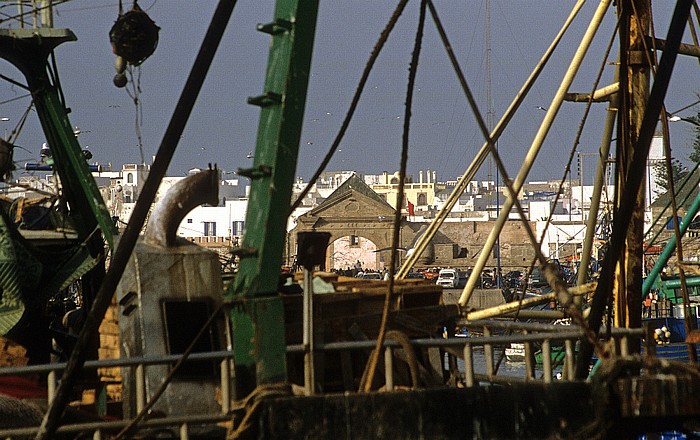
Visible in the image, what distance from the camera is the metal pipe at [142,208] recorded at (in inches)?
323

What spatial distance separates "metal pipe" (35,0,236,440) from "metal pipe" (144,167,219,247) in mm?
2799

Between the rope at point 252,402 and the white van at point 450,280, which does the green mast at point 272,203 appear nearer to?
the rope at point 252,402

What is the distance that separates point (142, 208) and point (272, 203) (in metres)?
1.05

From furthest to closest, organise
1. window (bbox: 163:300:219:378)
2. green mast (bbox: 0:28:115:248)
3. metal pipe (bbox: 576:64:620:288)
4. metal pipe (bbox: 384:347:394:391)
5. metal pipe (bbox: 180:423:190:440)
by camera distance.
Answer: metal pipe (bbox: 576:64:620:288) < green mast (bbox: 0:28:115:248) < window (bbox: 163:300:219:378) < metal pipe (bbox: 384:347:394:391) < metal pipe (bbox: 180:423:190:440)

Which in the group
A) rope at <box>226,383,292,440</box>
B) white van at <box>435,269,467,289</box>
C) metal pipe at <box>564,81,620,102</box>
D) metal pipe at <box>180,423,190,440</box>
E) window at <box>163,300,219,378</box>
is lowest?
white van at <box>435,269,467,289</box>

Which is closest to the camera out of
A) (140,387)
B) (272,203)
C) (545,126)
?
(272,203)

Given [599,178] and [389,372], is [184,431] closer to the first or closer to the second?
[389,372]

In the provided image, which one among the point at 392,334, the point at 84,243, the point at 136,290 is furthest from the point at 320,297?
the point at 84,243

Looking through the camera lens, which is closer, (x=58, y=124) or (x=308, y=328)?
(x=308, y=328)

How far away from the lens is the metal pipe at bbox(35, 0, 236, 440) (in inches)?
323

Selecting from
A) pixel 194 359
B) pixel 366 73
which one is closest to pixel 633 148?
pixel 366 73

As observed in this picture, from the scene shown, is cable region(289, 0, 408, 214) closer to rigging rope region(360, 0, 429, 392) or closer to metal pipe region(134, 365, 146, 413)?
rigging rope region(360, 0, 429, 392)

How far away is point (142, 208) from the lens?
8375 mm

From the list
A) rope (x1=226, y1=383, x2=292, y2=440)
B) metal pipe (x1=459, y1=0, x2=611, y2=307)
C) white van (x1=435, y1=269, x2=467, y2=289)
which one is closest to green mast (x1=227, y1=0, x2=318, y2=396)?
rope (x1=226, y1=383, x2=292, y2=440)
